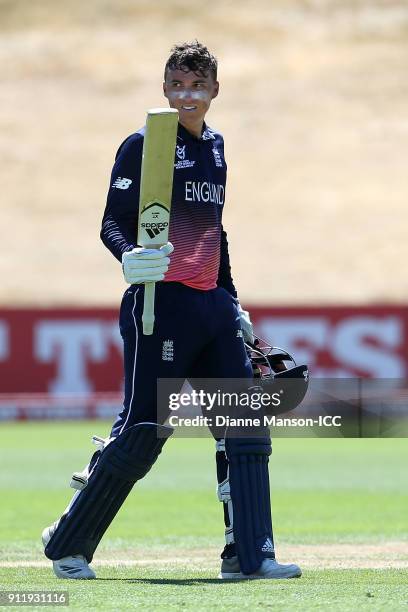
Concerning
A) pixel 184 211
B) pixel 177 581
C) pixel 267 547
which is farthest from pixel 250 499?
pixel 184 211

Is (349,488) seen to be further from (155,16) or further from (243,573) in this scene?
(155,16)

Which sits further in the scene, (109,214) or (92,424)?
(92,424)

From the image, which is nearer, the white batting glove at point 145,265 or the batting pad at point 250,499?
the white batting glove at point 145,265

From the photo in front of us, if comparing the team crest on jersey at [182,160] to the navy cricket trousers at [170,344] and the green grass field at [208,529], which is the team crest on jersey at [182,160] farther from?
the green grass field at [208,529]

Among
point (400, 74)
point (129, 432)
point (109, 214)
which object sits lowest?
point (129, 432)

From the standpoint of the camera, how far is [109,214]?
650 cm

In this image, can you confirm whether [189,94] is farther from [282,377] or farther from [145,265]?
[282,377]

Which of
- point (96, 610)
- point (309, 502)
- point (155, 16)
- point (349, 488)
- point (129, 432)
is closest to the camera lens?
point (96, 610)

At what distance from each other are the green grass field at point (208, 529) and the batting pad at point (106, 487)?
0.55ft

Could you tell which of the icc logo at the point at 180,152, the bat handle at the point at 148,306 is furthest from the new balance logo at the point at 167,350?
the icc logo at the point at 180,152

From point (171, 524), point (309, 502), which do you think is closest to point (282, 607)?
point (171, 524)

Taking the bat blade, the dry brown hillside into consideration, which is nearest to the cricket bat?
the bat blade

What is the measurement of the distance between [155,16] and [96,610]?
7015 centimetres

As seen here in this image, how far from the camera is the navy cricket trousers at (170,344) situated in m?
6.40
